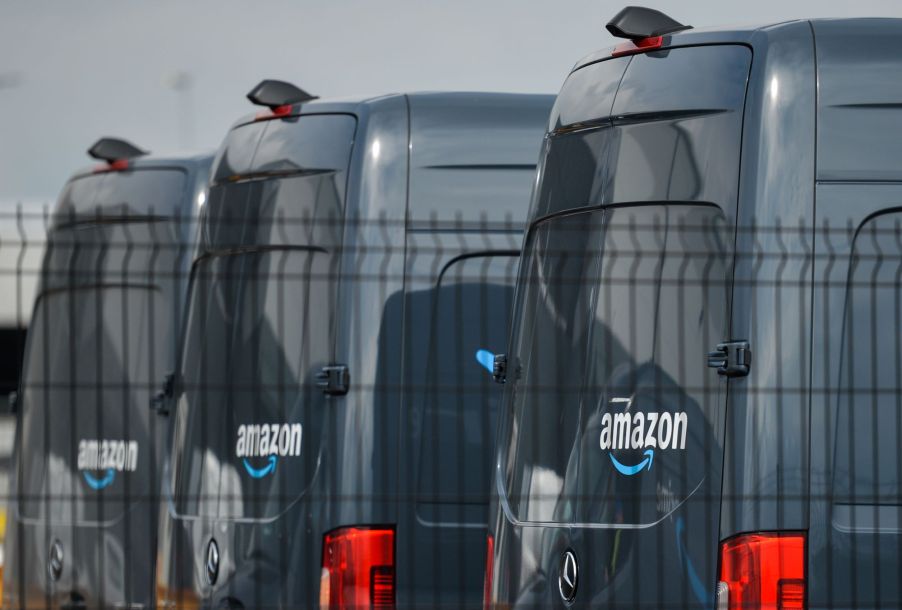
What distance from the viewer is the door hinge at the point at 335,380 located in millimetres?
6613

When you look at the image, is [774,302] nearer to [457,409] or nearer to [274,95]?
[457,409]

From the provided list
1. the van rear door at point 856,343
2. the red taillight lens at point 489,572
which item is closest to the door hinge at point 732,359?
the van rear door at point 856,343

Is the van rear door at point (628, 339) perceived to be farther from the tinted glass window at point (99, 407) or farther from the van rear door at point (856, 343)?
the tinted glass window at point (99, 407)

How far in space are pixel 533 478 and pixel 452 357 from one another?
1152 millimetres

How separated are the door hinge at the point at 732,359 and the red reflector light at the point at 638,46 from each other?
3.70 feet

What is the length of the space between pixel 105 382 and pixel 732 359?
188 inches

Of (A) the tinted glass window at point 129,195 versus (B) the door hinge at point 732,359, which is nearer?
(B) the door hinge at point 732,359

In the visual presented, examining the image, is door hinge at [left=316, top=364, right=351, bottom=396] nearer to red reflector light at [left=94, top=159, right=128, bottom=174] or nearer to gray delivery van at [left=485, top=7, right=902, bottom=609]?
gray delivery van at [left=485, top=7, right=902, bottom=609]

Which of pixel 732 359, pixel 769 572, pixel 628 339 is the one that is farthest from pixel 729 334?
pixel 769 572

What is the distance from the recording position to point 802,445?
4.91 meters

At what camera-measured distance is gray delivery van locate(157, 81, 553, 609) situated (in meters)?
6.62

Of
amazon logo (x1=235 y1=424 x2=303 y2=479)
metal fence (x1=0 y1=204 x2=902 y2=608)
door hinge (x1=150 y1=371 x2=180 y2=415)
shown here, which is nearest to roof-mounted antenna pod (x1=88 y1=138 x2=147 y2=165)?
metal fence (x1=0 y1=204 x2=902 y2=608)

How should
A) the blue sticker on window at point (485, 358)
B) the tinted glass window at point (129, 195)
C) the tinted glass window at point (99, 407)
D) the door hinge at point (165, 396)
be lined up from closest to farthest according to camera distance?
the blue sticker on window at point (485, 358) < the door hinge at point (165, 396) < the tinted glass window at point (99, 407) < the tinted glass window at point (129, 195)

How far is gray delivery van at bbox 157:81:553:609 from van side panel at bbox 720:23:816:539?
1.96m
